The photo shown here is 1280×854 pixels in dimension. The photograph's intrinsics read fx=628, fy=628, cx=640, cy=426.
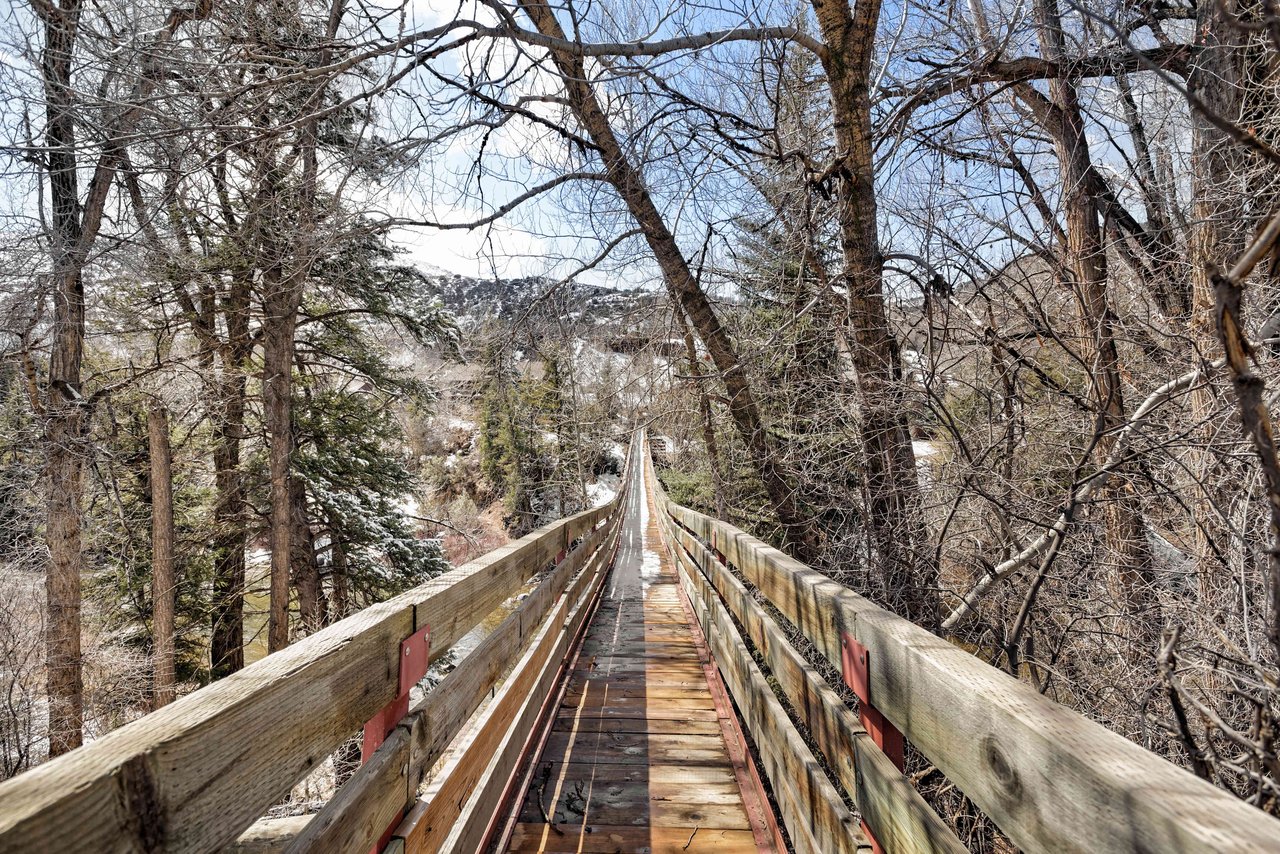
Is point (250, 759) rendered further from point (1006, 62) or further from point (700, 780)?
point (1006, 62)

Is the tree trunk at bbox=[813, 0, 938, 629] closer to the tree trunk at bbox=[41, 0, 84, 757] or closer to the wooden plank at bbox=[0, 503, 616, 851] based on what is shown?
the wooden plank at bbox=[0, 503, 616, 851]

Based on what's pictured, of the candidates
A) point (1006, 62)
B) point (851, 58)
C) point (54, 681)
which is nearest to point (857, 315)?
point (851, 58)

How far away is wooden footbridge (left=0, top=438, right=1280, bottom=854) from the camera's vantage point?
73 cm

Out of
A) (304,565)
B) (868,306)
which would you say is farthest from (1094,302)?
(304,565)

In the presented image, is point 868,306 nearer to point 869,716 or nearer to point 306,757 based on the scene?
point 869,716

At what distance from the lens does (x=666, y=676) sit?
4258 millimetres

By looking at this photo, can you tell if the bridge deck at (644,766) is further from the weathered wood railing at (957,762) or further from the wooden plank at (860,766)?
the wooden plank at (860,766)

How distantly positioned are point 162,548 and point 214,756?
1068 centimetres

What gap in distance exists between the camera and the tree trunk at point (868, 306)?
12.2 feet

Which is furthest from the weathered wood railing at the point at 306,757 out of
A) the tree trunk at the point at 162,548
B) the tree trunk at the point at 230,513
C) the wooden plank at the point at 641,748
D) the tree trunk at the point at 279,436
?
the tree trunk at the point at 230,513

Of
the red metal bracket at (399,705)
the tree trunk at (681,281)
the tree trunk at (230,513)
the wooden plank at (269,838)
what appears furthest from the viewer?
the tree trunk at (230,513)

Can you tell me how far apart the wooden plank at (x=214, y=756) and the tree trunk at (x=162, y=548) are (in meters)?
10.1

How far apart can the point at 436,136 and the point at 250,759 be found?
3.93 meters

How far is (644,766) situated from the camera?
289 centimetres
